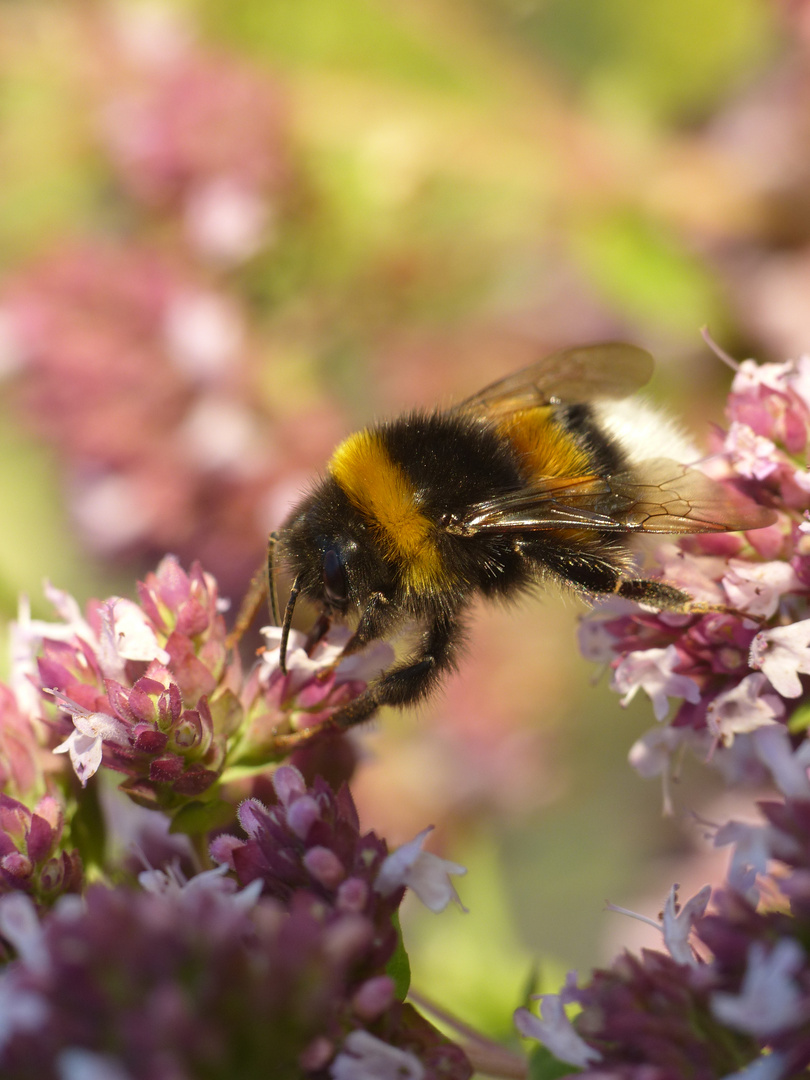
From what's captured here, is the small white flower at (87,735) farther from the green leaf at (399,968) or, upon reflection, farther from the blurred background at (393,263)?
the blurred background at (393,263)

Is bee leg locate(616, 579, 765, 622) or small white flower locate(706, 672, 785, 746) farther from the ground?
bee leg locate(616, 579, 765, 622)

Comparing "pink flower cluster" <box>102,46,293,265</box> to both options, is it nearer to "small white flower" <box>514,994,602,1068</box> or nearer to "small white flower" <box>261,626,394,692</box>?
"small white flower" <box>261,626,394,692</box>

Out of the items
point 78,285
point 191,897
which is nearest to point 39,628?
point 191,897

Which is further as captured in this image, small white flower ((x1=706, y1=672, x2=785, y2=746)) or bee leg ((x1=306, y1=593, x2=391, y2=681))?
bee leg ((x1=306, y1=593, x2=391, y2=681))

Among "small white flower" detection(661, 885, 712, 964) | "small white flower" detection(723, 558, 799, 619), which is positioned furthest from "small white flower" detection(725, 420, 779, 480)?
"small white flower" detection(661, 885, 712, 964)

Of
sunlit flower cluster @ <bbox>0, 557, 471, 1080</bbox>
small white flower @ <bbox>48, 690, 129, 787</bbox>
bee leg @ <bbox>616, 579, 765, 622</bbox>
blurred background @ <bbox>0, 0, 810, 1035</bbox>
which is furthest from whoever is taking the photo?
blurred background @ <bbox>0, 0, 810, 1035</bbox>

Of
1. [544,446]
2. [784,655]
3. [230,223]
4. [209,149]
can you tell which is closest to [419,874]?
[784,655]
